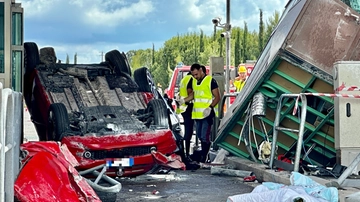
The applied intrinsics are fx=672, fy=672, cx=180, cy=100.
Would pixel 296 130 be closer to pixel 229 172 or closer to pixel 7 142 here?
pixel 229 172

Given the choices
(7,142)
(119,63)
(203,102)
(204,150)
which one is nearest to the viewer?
(7,142)

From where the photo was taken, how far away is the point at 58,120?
8.89 meters

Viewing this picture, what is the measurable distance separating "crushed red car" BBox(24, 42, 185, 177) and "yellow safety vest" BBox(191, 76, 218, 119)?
1125mm

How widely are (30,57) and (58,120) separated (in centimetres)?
191

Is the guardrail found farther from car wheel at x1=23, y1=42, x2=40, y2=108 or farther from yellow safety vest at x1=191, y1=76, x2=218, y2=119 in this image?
yellow safety vest at x1=191, y1=76, x2=218, y2=119

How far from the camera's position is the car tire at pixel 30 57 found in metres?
10.3

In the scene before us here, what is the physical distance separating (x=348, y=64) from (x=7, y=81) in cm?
366

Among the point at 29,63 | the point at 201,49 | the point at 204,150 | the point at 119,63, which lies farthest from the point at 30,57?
the point at 201,49

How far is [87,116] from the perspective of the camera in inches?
372

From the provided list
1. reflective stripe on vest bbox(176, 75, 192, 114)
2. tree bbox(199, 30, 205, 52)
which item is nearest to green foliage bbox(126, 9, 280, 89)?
tree bbox(199, 30, 205, 52)

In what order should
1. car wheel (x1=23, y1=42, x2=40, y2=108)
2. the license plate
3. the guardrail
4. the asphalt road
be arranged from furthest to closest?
car wheel (x1=23, y1=42, x2=40, y2=108), the license plate, the asphalt road, the guardrail

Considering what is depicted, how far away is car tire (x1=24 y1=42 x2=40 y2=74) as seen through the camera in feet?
33.9

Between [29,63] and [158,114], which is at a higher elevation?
[29,63]

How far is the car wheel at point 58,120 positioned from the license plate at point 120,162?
0.72 meters
